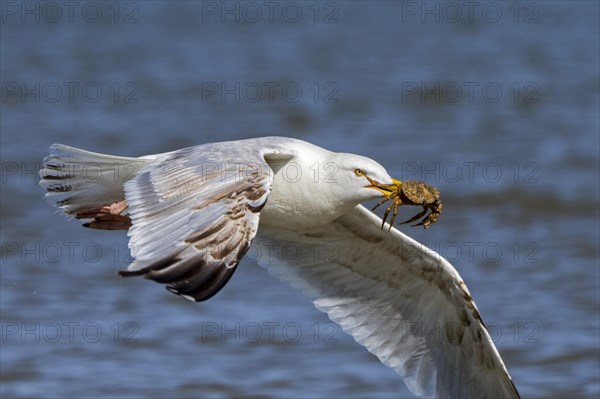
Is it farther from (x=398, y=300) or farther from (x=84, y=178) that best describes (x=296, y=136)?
(x=84, y=178)

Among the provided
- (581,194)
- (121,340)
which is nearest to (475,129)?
(581,194)

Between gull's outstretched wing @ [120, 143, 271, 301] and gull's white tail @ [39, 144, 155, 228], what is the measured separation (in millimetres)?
525

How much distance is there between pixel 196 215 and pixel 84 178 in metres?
1.64

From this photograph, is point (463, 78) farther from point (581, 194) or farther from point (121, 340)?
point (121, 340)

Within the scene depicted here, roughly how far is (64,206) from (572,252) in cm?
555

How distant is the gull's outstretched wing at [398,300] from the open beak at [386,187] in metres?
0.43

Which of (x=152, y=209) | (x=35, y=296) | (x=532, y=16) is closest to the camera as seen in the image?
(x=152, y=209)

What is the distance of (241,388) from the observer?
335 inches

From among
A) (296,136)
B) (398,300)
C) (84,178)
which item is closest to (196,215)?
(84,178)

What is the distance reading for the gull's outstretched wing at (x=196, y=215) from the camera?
5387 millimetres

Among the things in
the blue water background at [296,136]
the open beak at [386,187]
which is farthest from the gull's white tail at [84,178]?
the blue water background at [296,136]

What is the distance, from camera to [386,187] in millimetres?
6852

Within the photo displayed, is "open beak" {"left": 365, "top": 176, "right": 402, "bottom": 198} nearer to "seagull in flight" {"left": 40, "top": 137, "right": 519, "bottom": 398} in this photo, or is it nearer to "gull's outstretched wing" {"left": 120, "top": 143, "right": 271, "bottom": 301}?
"seagull in flight" {"left": 40, "top": 137, "right": 519, "bottom": 398}

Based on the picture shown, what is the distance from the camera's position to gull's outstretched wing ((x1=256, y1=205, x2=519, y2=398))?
24.1 feet
